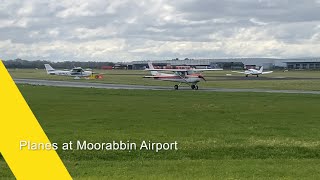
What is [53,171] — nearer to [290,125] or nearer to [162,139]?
[162,139]

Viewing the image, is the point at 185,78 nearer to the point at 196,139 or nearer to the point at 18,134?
the point at 196,139

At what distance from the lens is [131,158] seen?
12.9 meters

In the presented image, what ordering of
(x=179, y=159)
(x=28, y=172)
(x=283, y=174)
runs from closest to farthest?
1. (x=28, y=172)
2. (x=283, y=174)
3. (x=179, y=159)

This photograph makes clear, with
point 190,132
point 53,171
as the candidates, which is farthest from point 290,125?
point 53,171

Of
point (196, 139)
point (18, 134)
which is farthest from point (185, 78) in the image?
point (18, 134)

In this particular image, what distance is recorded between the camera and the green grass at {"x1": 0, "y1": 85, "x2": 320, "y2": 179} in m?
10.6

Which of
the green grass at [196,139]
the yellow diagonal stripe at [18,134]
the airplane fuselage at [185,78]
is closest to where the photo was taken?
the yellow diagonal stripe at [18,134]

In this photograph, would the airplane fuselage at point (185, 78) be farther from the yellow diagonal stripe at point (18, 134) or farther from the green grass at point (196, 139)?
the yellow diagonal stripe at point (18, 134)

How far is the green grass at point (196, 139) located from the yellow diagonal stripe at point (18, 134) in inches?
53.1

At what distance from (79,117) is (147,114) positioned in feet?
12.0

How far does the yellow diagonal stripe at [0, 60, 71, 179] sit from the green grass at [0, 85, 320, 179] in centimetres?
135

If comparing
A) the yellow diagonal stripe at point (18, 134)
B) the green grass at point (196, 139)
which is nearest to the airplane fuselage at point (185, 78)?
the green grass at point (196, 139)

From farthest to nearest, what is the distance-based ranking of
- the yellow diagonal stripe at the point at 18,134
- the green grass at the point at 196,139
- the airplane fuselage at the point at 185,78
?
1. the airplane fuselage at the point at 185,78
2. the green grass at the point at 196,139
3. the yellow diagonal stripe at the point at 18,134

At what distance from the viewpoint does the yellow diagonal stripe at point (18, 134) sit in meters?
7.80
